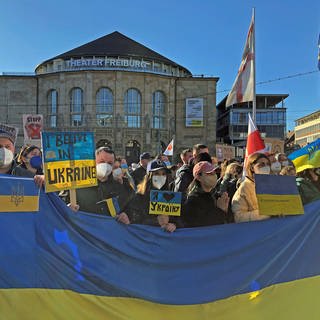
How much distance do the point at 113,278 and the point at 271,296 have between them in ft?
4.92

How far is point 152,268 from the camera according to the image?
134 inches

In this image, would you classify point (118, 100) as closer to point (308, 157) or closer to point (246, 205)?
point (308, 157)

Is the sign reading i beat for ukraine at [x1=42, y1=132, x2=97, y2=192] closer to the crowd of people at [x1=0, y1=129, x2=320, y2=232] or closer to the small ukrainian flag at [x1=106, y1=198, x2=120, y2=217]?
the crowd of people at [x1=0, y1=129, x2=320, y2=232]

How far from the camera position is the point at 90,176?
3.25m

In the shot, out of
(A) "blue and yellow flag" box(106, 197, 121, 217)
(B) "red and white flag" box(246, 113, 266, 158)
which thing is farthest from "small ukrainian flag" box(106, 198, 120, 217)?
(B) "red and white flag" box(246, 113, 266, 158)

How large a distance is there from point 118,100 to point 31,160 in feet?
152

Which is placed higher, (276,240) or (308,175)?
(308,175)

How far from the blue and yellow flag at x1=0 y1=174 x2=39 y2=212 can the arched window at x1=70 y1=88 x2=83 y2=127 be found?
47980 mm

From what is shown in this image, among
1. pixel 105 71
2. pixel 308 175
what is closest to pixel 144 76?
pixel 105 71

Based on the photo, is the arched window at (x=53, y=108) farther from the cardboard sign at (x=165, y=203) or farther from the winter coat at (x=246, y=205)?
the cardboard sign at (x=165, y=203)

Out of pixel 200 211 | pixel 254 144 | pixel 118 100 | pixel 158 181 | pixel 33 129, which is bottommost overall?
pixel 200 211

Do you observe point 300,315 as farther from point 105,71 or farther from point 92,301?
point 105,71

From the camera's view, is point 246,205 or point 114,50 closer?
point 246,205

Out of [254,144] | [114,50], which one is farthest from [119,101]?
[254,144]
